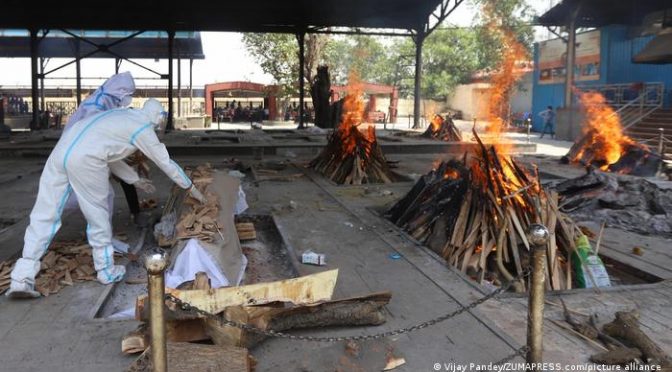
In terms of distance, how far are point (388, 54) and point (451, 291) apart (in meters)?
56.4

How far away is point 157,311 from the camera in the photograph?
265 cm

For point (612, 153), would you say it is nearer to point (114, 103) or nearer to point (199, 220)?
point (199, 220)

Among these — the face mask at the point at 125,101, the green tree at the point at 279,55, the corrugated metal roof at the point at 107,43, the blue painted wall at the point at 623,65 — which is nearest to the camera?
the face mask at the point at 125,101

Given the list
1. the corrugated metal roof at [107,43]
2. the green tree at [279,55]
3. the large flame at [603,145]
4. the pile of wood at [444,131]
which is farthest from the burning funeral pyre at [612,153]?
the green tree at [279,55]

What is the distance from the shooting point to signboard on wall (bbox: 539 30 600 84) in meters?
27.7

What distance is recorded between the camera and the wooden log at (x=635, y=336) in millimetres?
3416

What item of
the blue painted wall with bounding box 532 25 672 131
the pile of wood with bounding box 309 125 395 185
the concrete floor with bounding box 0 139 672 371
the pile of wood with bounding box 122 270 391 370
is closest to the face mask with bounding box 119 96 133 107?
the concrete floor with bounding box 0 139 672 371

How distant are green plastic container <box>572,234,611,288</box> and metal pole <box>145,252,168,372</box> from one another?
161 inches

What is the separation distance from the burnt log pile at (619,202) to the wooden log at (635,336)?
3668 mm

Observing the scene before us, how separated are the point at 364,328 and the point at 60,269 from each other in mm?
3017

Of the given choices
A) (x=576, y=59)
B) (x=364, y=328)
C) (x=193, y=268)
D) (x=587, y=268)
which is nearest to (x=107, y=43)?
(x=576, y=59)

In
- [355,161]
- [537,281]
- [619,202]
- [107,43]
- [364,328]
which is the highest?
[107,43]

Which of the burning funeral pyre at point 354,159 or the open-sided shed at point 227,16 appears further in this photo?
the open-sided shed at point 227,16

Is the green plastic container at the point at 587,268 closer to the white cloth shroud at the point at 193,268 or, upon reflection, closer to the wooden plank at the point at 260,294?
the wooden plank at the point at 260,294
